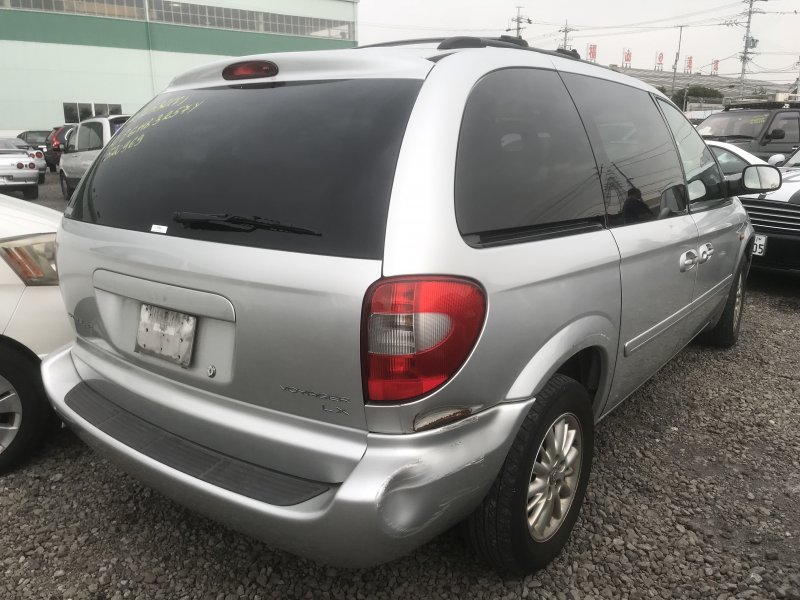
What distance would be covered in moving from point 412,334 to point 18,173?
14450mm

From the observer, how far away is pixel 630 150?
8.55ft

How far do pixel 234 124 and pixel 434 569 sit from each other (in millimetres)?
1639

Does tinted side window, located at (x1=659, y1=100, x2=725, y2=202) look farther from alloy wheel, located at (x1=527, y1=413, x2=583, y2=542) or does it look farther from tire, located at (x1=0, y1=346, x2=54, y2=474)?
tire, located at (x1=0, y1=346, x2=54, y2=474)

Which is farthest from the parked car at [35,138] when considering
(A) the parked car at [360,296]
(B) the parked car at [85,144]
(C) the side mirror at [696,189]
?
(C) the side mirror at [696,189]

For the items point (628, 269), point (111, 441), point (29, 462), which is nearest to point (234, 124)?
point (111, 441)

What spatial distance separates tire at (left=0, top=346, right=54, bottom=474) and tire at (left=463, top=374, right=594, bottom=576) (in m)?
1.96

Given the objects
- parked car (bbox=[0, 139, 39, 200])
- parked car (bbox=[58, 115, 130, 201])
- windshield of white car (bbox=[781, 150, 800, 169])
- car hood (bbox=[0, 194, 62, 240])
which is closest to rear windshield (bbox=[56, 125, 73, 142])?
parked car (bbox=[0, 139, 39, 200])

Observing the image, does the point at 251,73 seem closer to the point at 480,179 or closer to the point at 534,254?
the point at 480,179

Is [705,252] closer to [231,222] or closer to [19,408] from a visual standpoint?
[231,222]

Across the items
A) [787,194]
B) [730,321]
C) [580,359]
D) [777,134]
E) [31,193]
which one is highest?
[777,134]

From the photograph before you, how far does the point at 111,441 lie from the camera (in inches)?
77.3

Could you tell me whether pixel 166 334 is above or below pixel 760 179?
below

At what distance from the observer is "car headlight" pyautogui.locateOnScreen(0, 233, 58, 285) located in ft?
8.75

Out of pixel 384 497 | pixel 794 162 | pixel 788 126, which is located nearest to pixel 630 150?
pixel 384 497
